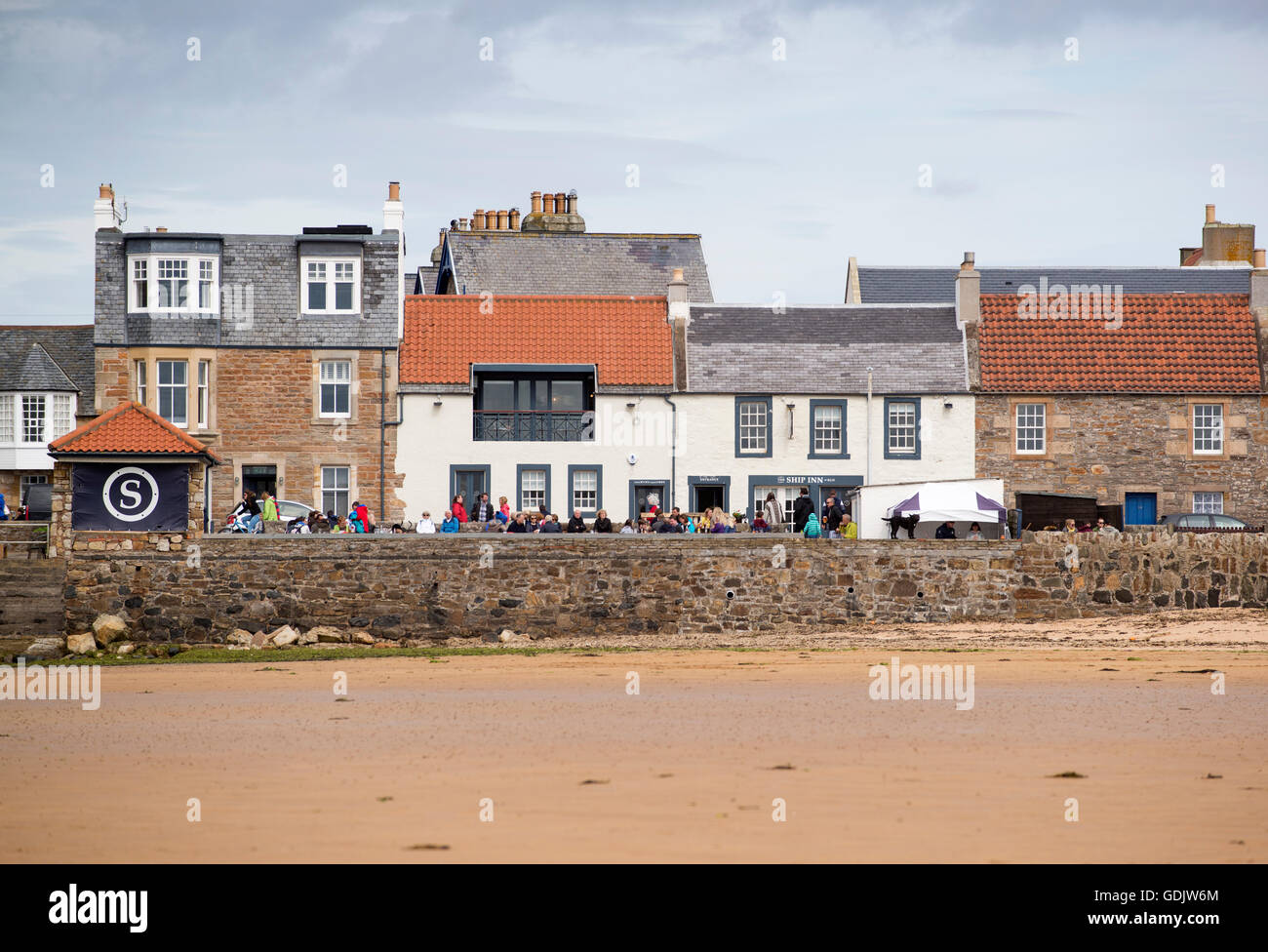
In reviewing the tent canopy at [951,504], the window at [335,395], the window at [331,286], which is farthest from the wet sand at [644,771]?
the window at [331,286]

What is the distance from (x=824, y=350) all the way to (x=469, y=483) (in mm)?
9760

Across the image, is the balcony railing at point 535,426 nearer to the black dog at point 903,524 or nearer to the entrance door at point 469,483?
the entrance door at point 469,483

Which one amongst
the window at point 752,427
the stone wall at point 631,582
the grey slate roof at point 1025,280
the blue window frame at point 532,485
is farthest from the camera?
the grey slate roof at point 1025,280

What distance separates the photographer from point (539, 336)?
40.2 metres

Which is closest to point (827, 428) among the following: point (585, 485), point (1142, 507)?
point (585, 485)

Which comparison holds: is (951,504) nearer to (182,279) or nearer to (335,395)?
(335,395)

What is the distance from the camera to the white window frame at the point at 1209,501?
38.9m

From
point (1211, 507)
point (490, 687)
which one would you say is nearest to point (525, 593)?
point (490, 687)

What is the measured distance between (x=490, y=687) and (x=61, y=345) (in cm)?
2989

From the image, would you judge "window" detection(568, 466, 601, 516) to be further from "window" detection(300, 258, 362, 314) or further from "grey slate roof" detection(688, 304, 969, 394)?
"window" detection(300, 258, 362, 314)

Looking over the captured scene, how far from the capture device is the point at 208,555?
1164 inches

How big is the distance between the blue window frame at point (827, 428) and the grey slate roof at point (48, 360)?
2086 cm

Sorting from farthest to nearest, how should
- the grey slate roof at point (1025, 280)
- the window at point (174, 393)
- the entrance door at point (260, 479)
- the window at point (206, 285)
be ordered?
the grey slate roof at point (1025, 280)
the window at point (206, 285)
the window at point (174, 393)
the entrance door at point (260, 479)
